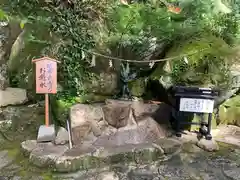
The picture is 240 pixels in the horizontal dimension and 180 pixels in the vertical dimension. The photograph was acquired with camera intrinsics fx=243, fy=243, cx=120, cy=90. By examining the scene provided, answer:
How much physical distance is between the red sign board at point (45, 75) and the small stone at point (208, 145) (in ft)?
8.91

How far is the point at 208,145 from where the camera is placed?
4.24 m

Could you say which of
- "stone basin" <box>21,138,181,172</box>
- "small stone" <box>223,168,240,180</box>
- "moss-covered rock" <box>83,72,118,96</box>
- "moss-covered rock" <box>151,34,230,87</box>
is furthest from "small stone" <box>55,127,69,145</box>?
"small stone" <box>223,168,240,180</box>

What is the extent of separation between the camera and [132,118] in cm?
454

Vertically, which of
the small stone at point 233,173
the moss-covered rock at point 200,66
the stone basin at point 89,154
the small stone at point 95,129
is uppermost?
the moss-covered rock at point 200,66

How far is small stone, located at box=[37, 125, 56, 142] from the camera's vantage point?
402 centimetres

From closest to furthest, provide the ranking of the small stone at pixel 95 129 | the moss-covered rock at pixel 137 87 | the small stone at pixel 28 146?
the small stone at pixel 28 146 < the small stone at pixel 95 129 < the moss-covered rock at pixel 137 87

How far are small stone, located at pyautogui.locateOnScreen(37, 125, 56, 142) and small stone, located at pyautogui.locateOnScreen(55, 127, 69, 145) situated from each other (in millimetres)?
100

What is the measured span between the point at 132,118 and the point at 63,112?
1.30 m

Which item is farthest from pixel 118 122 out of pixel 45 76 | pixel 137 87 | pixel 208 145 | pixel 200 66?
pixel 200 66

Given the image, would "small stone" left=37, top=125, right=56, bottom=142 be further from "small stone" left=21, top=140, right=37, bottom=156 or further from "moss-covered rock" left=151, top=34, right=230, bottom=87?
"moss-covered rock" left=151, top=34, right=230, bottom=87

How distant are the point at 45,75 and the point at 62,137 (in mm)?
1072

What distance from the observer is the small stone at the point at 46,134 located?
402cm

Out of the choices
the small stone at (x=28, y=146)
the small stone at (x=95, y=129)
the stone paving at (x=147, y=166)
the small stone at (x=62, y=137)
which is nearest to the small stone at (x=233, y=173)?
the stone paving at (x=147, y=166)

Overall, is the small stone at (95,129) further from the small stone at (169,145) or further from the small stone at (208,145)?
the small stone at (208,145)
